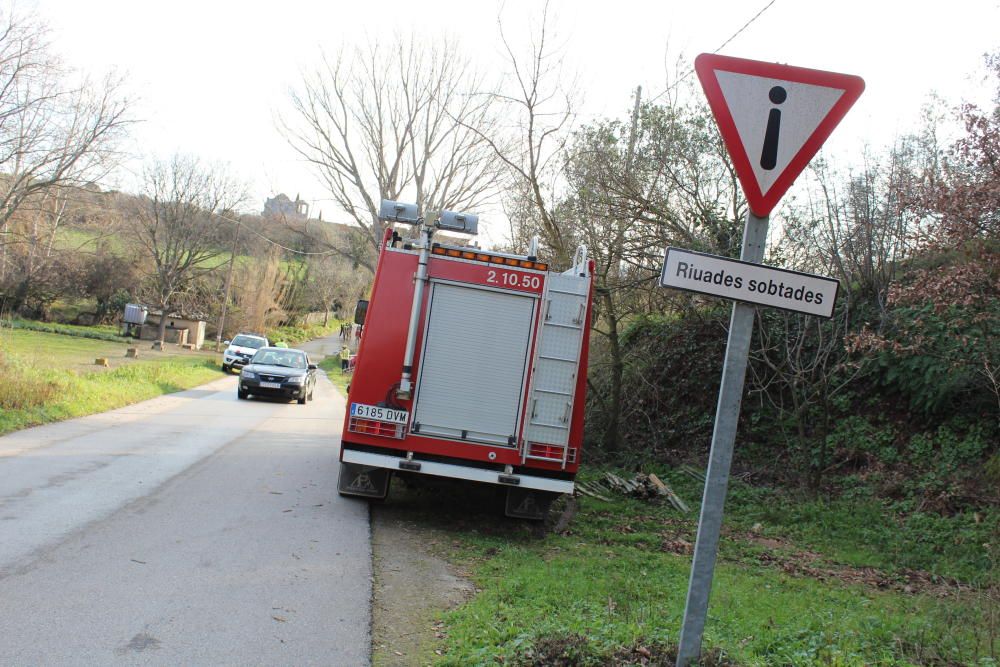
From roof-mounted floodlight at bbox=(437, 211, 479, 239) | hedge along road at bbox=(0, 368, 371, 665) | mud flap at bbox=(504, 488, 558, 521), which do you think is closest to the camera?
hedge along road at bbox=(0, 368, 371, 665)

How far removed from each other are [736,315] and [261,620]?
367cm

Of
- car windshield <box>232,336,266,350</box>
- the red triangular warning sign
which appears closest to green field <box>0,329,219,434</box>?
car windshield <box>232,336,266,350</box>

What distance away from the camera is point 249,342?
3841 cm

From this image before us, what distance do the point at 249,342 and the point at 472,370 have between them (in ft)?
106

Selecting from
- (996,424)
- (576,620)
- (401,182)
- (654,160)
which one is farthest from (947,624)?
(401,182)

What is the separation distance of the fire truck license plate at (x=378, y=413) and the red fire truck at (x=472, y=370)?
1 cm

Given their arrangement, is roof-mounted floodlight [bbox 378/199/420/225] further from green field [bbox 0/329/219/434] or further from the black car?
the black car

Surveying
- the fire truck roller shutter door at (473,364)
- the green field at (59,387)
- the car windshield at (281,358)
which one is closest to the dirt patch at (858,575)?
the fire truck roller shutter door at (473,364)

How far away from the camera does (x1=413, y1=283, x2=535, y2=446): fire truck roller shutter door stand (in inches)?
331

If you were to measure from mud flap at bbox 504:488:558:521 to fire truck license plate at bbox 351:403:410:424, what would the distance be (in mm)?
1490

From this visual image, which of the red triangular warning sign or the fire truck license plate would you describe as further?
the fire truck license plate

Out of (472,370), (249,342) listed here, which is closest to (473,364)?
(472,370)

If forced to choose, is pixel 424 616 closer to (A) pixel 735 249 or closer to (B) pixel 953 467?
(B) pixel 953 467

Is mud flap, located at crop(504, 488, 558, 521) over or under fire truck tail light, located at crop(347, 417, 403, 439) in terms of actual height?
under
